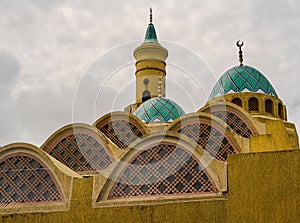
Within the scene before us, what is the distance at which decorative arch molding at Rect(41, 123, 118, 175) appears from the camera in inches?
480

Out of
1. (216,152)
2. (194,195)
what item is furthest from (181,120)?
(194,195)

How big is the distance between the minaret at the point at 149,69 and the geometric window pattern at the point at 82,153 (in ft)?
32.8

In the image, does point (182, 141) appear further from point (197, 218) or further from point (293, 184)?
point (293, 184)

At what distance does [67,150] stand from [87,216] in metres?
3.37

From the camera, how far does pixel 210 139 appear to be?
40.2 feet

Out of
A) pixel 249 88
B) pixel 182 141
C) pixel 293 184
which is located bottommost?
pixel 293 184

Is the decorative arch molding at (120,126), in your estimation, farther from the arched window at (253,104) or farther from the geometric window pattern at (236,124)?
the arched window at (253,104)

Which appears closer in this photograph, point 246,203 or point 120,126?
A: point 246,203

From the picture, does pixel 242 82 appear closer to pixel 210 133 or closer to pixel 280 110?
pixel 280 110

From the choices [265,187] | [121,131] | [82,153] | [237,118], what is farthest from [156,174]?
[237,118]

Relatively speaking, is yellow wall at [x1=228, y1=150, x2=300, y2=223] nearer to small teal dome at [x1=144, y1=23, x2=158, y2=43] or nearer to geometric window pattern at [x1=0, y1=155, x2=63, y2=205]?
geometric window pattern at [x1=0, y1=155, x2=63, y2=205]

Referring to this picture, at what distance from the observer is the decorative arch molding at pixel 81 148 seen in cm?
1220

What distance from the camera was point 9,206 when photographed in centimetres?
1043

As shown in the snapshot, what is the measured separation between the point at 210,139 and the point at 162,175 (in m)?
2.74
